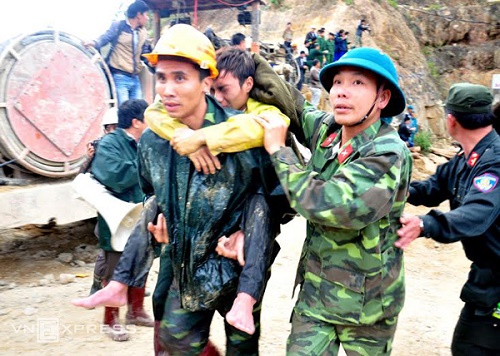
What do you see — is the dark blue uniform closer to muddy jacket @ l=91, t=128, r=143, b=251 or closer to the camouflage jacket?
the camouflage jacket

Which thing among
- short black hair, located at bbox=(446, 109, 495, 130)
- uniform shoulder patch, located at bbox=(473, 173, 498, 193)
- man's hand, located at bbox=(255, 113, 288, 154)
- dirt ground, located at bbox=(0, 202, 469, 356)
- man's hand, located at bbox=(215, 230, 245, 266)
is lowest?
dirt ground, located at bbox=(0, 202, 469, 356)

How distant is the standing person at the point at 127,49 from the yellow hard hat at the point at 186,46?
164 inches

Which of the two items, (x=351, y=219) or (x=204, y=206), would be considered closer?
(x=351, y=219)

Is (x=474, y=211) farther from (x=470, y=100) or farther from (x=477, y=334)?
(x=477, y=334)

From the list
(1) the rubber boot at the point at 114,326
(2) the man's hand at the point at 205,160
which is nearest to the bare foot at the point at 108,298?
(2) the man's hand at the point at 205,160

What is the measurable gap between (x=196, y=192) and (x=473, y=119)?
1.59 m

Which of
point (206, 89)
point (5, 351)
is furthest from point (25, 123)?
point (206, 89)

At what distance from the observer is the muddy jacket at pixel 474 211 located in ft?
7.68

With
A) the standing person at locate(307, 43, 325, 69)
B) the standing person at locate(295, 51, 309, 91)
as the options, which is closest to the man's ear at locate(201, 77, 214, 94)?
the standing person at locate(295, 51, 309, 91)

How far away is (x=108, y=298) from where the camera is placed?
229 centimetres

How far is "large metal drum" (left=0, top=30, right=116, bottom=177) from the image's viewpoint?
4.90 metres

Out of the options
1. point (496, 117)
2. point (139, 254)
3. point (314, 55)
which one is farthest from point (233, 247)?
point (314, 55)

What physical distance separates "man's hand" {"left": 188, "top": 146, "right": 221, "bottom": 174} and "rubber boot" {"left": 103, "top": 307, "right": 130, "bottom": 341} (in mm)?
2367

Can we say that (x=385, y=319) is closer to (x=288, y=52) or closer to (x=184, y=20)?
(x=184, y=20)
